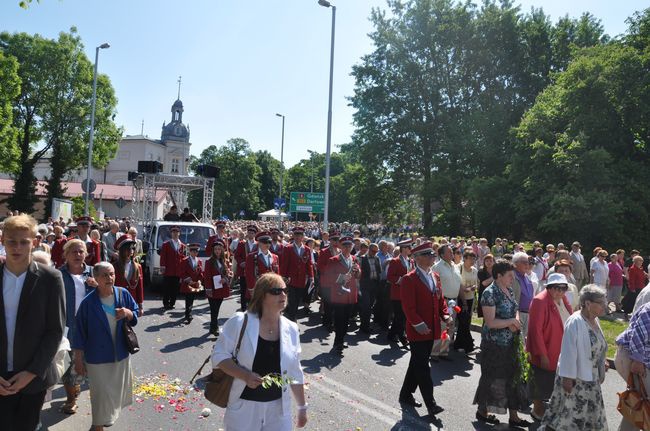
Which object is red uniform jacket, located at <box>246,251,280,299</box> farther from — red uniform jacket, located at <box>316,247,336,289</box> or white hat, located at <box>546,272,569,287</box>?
white hat, located at <box>546,272,569,287</box>

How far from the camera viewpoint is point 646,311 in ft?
14.7

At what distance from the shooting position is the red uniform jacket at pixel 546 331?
19.1 feet

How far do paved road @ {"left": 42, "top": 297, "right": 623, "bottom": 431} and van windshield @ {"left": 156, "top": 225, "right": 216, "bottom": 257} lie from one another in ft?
18.2

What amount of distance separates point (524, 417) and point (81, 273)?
5.60 m

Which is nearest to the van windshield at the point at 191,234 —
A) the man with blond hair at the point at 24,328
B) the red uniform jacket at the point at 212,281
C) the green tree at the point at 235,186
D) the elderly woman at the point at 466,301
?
the red uniform jacket at the point at 212,281

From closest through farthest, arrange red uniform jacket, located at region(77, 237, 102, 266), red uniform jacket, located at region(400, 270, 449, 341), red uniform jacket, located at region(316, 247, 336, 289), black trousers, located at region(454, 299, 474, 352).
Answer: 1. red uniform jacket, located at region(400, 270, 449, 341)
2. black trousers, located at region(454, 299, 474, 352)
3. red uniform jacket, located at region(316, 247, 336, 289)
4. red uniform jacket, located at region(77, 237, 102, 266)

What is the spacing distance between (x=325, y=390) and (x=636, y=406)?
3800 millimetres

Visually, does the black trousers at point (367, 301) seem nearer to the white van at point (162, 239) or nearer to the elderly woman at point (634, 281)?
the white van at point (162, 239)

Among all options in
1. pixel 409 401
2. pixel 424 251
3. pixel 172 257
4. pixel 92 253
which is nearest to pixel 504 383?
pixel 409 401

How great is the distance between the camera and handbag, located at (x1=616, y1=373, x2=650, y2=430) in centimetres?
427

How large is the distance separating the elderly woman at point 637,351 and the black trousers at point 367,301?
7339 mm

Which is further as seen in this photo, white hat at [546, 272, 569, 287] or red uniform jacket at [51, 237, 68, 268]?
red uniform jacket at [51, 237, 68, 268]

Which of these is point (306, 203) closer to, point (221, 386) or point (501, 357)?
point (501, 357)

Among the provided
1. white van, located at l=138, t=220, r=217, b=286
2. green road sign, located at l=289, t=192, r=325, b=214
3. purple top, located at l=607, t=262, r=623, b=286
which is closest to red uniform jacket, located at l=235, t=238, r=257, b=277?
white van, located at l=138, t=220, r=217, b=286
